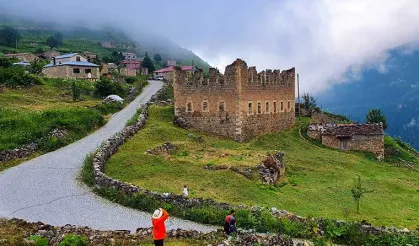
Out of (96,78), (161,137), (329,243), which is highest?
(96,78)

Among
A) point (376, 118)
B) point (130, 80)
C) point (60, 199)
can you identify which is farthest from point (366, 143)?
point (130, 80)

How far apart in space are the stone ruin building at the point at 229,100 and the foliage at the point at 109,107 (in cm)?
758

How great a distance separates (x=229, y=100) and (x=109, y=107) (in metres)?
13.4

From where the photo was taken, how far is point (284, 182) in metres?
26.9

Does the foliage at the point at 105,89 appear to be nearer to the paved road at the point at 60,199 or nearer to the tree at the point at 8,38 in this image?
the paved road at the point at 60,199

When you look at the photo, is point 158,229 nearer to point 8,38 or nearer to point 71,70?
point 71,70

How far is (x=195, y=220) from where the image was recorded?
18.0 metres

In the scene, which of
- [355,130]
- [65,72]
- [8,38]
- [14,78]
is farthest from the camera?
[8,38]

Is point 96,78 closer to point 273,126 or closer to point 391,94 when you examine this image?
point 273,126

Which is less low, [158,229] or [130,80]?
[130,80]

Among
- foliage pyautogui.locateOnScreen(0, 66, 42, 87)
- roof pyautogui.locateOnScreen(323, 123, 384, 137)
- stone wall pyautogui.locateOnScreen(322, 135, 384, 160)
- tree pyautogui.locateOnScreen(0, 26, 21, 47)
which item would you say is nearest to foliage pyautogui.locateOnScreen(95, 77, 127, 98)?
foliage pyautogui.locateOnScreen(0, 66, 42, 87)

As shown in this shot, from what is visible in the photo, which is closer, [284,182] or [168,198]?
[168,198]

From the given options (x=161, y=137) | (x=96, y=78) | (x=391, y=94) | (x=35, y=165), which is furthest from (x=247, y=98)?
(x=391, y=94)

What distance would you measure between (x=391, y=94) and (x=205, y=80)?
172 metres
